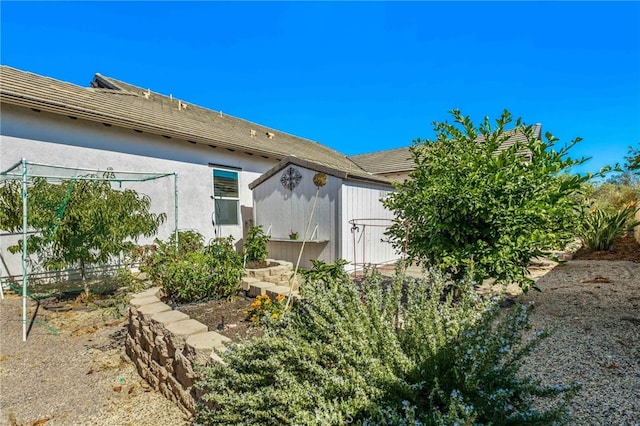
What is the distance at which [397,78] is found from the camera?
34.2 feet

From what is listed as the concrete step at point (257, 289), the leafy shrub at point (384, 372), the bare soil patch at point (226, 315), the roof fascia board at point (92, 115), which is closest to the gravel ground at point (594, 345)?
the leafy shrub at point (384, 372)

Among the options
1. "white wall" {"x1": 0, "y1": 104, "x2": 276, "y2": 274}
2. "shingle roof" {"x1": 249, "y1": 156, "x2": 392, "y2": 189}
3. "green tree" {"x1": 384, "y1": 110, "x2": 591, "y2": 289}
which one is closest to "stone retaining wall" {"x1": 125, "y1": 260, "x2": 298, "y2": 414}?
"green tree" {"x1": 384, "y1": 110, "x2": 591, "y2": 289}

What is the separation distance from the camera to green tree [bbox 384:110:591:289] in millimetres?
3271

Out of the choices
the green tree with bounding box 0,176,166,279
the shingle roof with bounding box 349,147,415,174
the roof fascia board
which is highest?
the shingle roof with bounding box 349,147,415,174

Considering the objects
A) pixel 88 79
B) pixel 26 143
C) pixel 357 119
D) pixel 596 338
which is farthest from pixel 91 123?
pixel 357 119

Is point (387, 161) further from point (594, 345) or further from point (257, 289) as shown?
point (594, 345)

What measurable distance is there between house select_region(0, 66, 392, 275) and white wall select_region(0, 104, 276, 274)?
14mm

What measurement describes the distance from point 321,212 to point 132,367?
429cm

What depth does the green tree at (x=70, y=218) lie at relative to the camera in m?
4.46

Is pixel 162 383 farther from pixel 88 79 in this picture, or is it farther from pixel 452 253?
pixel 88 79

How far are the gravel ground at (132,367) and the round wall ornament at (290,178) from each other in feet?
13.4

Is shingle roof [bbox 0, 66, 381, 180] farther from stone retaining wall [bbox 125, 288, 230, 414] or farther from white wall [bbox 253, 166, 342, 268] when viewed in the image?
stone retaining wall [bbox 125, 288, 230, 414]

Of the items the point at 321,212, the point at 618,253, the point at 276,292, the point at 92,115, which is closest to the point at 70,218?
the point at 92,115

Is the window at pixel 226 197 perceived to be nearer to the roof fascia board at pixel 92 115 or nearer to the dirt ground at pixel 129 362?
the roof fascia board at pixel 92 115
